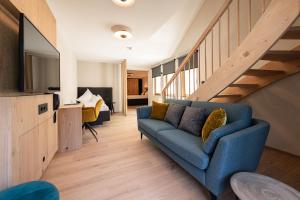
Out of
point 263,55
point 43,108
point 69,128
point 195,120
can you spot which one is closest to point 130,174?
point 195,120

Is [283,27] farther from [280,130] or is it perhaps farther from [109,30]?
[109,30]

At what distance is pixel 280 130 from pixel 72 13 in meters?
4.23

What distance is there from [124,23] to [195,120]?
2.43m

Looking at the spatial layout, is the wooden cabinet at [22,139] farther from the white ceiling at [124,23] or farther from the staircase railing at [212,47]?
the staircase railing at [212,47]

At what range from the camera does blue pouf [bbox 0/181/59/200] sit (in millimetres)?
848

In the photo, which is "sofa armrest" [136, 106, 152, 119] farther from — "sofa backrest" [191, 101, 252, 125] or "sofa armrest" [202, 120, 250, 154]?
"sofa armrest" [202, 120, 250, 154]

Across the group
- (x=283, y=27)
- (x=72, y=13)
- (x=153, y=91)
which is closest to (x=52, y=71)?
(x=72, y=13)

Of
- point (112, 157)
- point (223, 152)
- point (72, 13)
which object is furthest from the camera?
point (72, 13)

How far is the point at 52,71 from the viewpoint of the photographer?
7.10 ft

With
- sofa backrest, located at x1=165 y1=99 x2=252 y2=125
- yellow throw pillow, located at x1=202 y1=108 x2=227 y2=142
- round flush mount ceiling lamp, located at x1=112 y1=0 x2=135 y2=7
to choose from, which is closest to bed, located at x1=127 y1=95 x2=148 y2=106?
round flush mount ceiling lamp, located at x1=112 y1=0 x2=135 y2=7

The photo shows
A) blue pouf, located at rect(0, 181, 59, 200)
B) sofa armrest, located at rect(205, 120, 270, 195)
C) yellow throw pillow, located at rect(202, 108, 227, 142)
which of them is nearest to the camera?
blue pouf, located at rect(0, 181, 59, 200)

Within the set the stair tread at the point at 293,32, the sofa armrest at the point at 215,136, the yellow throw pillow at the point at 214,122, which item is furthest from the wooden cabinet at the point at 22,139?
the stair tread at the point at 293,32

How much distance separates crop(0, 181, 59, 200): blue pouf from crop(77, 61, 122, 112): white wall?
5764 mm

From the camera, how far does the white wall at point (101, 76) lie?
6176 millimetres
